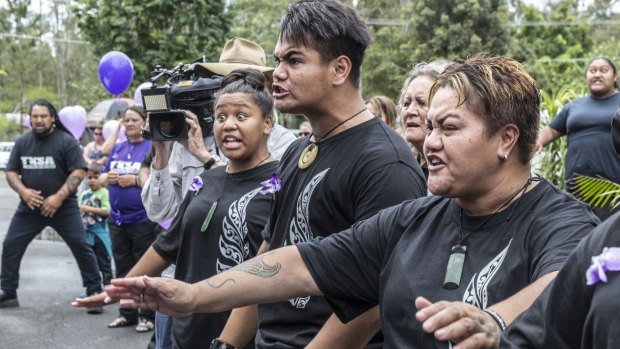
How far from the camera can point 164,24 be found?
1580 centimetres

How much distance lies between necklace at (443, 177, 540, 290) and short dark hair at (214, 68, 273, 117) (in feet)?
6.23

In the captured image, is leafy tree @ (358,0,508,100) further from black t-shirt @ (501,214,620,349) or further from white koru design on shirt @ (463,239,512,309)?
black t-shirt @ (501,214,620,349)

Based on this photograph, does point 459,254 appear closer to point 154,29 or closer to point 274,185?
point 274,185

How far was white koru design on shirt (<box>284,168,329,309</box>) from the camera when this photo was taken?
308 cm

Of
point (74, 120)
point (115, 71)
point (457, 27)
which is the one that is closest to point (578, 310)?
point (115, 71)

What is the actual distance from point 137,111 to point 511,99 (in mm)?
6358

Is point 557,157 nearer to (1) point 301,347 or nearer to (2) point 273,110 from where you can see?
(2) point 273,110

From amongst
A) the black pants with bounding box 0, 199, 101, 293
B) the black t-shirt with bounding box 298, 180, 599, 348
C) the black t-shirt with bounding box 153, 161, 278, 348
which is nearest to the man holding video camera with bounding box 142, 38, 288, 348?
the black t-shirt with bounding box 153, 161, 278, 348

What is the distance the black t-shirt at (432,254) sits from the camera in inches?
85.2

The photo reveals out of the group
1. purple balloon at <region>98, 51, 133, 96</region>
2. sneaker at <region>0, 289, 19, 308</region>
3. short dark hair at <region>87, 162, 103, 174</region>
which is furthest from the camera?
purple balloon at <region>98, 51, 133, 96</region>

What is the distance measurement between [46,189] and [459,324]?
312 inches

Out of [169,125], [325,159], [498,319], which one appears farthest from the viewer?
[169,125]

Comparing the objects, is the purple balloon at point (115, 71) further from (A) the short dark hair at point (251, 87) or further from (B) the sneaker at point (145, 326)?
(A) the short dark hair at point (251, 87)

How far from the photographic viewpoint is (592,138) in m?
7.51
